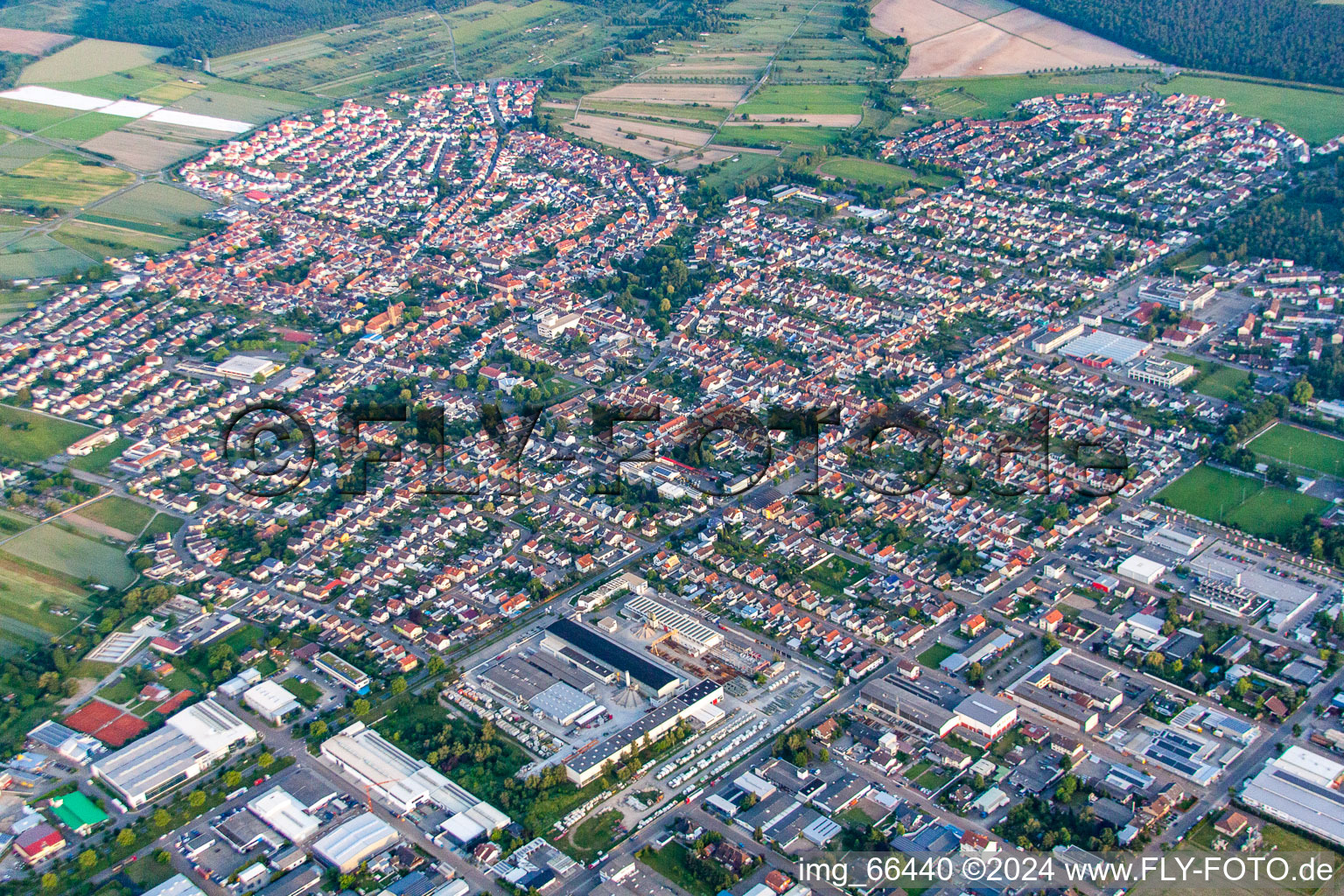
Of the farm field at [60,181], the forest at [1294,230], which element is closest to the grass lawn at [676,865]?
the forest at [1294,230]

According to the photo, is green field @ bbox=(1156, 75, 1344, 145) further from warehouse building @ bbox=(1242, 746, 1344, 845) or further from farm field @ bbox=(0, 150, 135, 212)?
farm field @ bbox=(0, 150, 135, 212)

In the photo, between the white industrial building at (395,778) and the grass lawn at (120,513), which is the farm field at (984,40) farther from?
the white industrial building at (395,778)

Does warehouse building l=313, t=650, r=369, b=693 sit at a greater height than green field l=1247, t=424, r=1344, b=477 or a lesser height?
lesser

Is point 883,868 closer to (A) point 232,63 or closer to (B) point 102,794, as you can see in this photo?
(B) point 102,794

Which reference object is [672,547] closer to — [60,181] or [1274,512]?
[1274,512]

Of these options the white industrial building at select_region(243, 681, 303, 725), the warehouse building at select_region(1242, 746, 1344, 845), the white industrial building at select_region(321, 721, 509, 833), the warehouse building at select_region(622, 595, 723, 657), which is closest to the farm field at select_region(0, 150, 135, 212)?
the white industrial building at select_region(243, 681, 303, 725)

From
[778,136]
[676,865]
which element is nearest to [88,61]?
[778,136]
